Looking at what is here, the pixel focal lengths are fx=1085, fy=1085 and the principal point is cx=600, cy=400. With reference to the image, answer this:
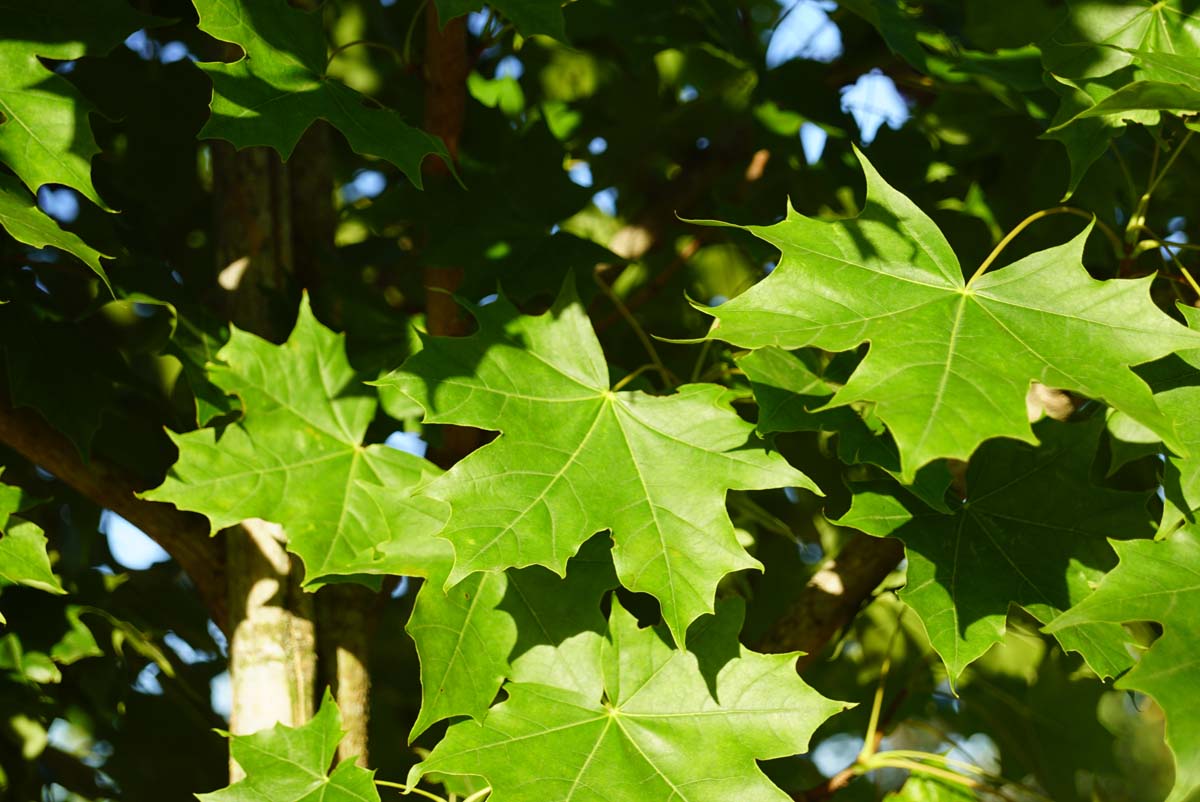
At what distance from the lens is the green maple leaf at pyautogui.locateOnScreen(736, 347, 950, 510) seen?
1.30 metres

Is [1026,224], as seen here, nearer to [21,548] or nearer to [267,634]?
[267,634]

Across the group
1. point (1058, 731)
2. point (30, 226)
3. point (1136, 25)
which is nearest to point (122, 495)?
point (30, 226)

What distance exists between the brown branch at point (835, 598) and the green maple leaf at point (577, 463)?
1.34 feet

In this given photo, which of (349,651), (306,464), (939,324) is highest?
(939,324)

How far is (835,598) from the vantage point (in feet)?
5.49

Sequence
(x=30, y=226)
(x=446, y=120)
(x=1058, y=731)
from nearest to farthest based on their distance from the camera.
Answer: (x=30, y=226) → (x=446, y=120) → (x=1058, y=731)

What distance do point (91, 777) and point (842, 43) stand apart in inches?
89.5

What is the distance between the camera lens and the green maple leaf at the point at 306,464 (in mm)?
1500

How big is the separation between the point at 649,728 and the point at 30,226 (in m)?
0.98

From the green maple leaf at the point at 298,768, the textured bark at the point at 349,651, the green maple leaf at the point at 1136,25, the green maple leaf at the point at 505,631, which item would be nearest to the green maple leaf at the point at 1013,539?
the green maple leaf at the point at 505,631

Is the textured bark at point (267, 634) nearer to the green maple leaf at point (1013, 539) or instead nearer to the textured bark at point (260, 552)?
the textured bark at point (260, 552)

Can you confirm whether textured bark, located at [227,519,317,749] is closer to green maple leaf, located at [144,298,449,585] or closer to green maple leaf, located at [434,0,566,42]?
green maple leaf, located at [144,298,449,585]

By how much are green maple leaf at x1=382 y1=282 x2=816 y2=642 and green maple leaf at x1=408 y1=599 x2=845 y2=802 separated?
159mm

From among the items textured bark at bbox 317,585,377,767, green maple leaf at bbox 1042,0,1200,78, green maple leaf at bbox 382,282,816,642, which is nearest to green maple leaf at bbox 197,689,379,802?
textured bark at bbox 317,585,377,767
